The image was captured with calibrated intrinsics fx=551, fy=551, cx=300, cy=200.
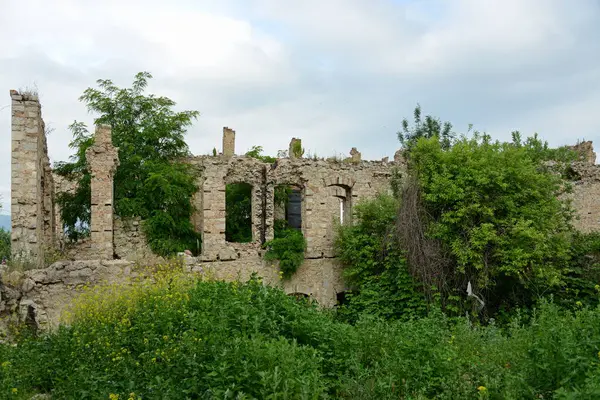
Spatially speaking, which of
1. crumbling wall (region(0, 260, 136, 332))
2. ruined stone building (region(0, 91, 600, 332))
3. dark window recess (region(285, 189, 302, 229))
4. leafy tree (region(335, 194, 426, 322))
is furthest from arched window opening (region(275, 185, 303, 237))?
crumbling wall (region(0, 260, 136, 332))

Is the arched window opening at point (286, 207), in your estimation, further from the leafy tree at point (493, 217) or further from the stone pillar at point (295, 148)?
the leafy tree at point (493, 217)

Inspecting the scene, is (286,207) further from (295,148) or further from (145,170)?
→ (145,170)

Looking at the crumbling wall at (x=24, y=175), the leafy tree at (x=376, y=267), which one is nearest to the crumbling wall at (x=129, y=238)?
the crumbling wall at (x=24, y=175)

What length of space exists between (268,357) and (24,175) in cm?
871

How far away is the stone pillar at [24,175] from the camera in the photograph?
479 inches

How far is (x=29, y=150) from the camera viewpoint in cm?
1230

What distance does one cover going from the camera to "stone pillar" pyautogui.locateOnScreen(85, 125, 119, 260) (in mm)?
14281

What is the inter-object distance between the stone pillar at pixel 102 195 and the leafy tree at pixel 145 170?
83cm

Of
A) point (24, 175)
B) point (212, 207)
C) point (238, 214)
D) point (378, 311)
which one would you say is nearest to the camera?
point (24, 175)

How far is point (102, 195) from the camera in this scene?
47.3 feet

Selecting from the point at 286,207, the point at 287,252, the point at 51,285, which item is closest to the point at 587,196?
the point at 286,207

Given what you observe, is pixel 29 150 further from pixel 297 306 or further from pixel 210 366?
pixel 210 366

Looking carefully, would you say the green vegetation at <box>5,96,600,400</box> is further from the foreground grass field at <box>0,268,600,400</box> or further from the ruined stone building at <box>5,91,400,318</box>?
the ruined stone building at <box>5,91,400,318</box>

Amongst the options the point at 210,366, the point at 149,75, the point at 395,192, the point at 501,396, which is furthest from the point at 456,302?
the point at 149,75
